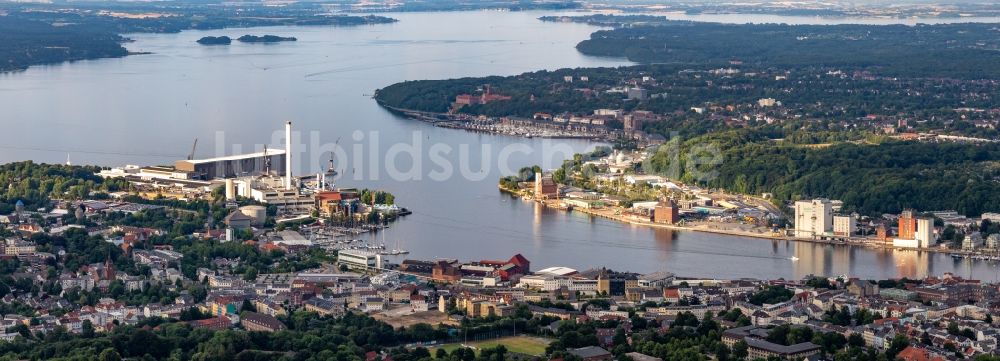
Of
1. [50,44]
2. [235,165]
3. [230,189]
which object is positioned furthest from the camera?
[50,44]

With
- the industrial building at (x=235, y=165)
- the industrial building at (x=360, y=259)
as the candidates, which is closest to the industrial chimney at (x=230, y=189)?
the industrial building at (x=235, y=165)

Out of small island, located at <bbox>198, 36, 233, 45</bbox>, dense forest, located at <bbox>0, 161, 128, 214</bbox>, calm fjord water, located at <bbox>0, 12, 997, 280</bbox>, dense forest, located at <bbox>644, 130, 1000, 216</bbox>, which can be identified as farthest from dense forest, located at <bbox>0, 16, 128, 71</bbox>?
dense forest, located at <bbox>644, 130, 1000, 216</bbox>

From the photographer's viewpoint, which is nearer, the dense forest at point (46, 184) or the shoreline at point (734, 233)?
the shoreline at point (734, 233)

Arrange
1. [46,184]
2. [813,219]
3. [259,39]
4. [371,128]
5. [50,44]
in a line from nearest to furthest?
[813,219] < [46,184] < [371,128] < [50,44] < [259,39]

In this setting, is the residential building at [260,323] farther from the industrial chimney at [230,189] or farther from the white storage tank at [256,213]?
the industrial chimney at [230,189]

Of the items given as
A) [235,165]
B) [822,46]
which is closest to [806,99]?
[235,165]

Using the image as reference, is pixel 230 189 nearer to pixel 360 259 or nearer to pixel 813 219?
pixel 360 259

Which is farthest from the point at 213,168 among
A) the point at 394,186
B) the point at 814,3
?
the point at 814,3

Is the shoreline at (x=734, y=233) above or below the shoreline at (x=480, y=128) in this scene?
below
